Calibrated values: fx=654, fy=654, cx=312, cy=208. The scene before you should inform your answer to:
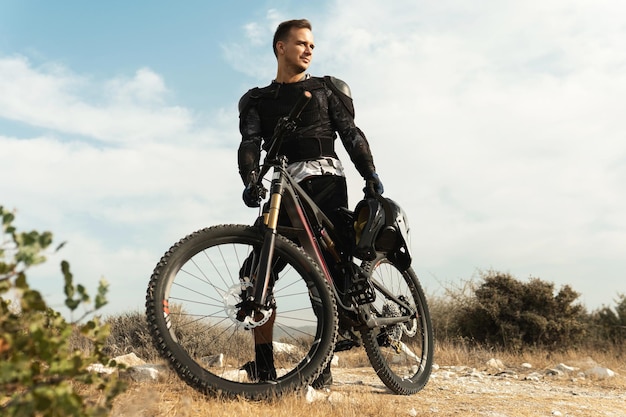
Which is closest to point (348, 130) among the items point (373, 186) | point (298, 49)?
point (373, 186)

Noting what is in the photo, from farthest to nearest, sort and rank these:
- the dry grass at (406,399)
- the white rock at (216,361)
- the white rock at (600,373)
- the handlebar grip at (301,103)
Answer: the white rock at (600,373) < the white rock at (216,361) < the handlebar grip at (301,103) < the dry grass at (406,399)

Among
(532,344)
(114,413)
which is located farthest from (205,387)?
(532,344)

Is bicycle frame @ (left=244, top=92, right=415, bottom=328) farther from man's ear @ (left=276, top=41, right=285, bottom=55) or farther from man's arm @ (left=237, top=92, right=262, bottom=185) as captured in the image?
man's ear @ (left=276, top=41, right=285, bottom=55)

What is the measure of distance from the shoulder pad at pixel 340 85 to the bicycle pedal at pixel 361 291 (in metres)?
1.68

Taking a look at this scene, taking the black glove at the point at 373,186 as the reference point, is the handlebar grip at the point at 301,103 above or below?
above

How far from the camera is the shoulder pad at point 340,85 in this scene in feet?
18.6

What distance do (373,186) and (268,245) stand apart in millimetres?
1442

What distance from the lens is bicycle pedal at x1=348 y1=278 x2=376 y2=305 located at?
202 inches

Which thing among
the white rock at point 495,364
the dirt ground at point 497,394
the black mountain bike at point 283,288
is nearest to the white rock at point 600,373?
the dirt ground at point 497,394

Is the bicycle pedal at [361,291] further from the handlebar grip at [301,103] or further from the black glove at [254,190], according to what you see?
the handlebar grip at [301,103]

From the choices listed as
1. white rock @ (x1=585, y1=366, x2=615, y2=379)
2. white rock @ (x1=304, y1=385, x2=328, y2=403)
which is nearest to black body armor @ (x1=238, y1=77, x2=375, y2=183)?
white rock @ (x1=304, y1=385, x2=328, y2=403)

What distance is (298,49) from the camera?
548 cm

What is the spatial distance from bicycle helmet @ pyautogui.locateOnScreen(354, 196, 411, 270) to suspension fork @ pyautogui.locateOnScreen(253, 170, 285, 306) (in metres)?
0.87

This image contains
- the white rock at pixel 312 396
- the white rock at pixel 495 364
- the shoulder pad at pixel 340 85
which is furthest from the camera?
the white rock at pixel 495 364
